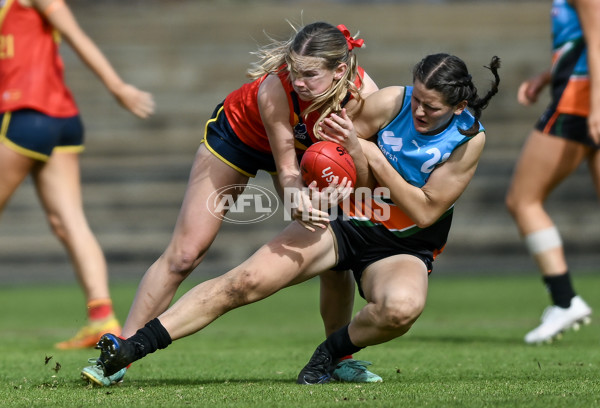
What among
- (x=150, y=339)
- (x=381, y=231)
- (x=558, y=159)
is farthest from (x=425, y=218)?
(x=558, y=159)

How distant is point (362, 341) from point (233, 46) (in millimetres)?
12780

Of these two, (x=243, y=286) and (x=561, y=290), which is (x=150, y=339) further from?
(x=561, y=290)

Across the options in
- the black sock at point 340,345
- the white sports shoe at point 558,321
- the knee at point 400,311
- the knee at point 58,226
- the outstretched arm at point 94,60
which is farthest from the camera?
the knee at point 58,226

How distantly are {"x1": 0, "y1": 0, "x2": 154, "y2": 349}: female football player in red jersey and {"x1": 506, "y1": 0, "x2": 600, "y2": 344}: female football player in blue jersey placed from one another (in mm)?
2709

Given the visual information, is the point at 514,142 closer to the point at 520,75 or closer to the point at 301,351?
the point at 520,75

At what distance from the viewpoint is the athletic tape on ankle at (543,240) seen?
19.9 ft

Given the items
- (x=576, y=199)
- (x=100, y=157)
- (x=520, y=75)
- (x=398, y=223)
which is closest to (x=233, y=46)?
(x=100, y=157)

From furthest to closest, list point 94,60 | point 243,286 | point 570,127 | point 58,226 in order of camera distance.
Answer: point 58,226 < point 570,127 < point 94,60 < point 243,286

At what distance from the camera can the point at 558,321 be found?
19.5 ft

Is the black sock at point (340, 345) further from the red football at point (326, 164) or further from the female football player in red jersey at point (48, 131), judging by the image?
the female football player in red jersey at point (48, 131)

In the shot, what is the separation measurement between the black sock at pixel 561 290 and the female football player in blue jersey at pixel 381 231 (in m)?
1.92

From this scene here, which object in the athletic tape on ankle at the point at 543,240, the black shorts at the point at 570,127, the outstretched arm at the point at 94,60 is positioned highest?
the outstretched arm at the point at 94,60

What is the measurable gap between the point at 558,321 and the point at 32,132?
11.6 ft

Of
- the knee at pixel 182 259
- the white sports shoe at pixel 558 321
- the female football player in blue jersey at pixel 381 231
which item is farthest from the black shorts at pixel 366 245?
the white sports shoe at pixel 558 321
